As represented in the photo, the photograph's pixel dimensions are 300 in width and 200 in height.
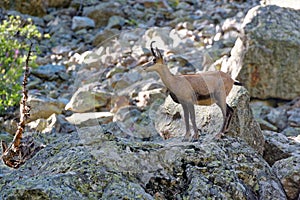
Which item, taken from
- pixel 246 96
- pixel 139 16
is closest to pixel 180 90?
pixel 246 96

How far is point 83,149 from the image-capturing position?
423 centimetres

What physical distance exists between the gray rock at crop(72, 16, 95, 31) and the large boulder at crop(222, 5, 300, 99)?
6425mm

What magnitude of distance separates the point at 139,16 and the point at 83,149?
1253cm

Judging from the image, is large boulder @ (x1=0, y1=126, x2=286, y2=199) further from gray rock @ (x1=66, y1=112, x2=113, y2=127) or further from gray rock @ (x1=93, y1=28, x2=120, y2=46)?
gray rock @ (x1=93, y1=28, x2=120, y2=46)

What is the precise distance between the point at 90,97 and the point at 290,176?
6.32 ft

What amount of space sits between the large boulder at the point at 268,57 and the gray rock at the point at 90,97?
5.22m

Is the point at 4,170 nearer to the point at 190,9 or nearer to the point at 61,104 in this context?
the point at 61,104

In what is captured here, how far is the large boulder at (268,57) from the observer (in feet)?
32.6

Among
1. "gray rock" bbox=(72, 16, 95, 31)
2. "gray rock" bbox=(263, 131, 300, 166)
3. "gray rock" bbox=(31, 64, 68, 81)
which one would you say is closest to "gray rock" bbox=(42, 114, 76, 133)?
"gray rock" bbox=(31, 64, 68, 81)

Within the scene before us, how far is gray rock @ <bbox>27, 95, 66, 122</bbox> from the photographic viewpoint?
1009 centimetres

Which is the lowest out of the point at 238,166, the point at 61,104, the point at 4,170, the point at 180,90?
the point at 61,104

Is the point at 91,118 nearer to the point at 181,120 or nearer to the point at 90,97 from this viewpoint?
the point at 90,97

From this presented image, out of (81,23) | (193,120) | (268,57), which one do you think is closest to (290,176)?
(193,120)

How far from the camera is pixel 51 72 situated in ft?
42.4
